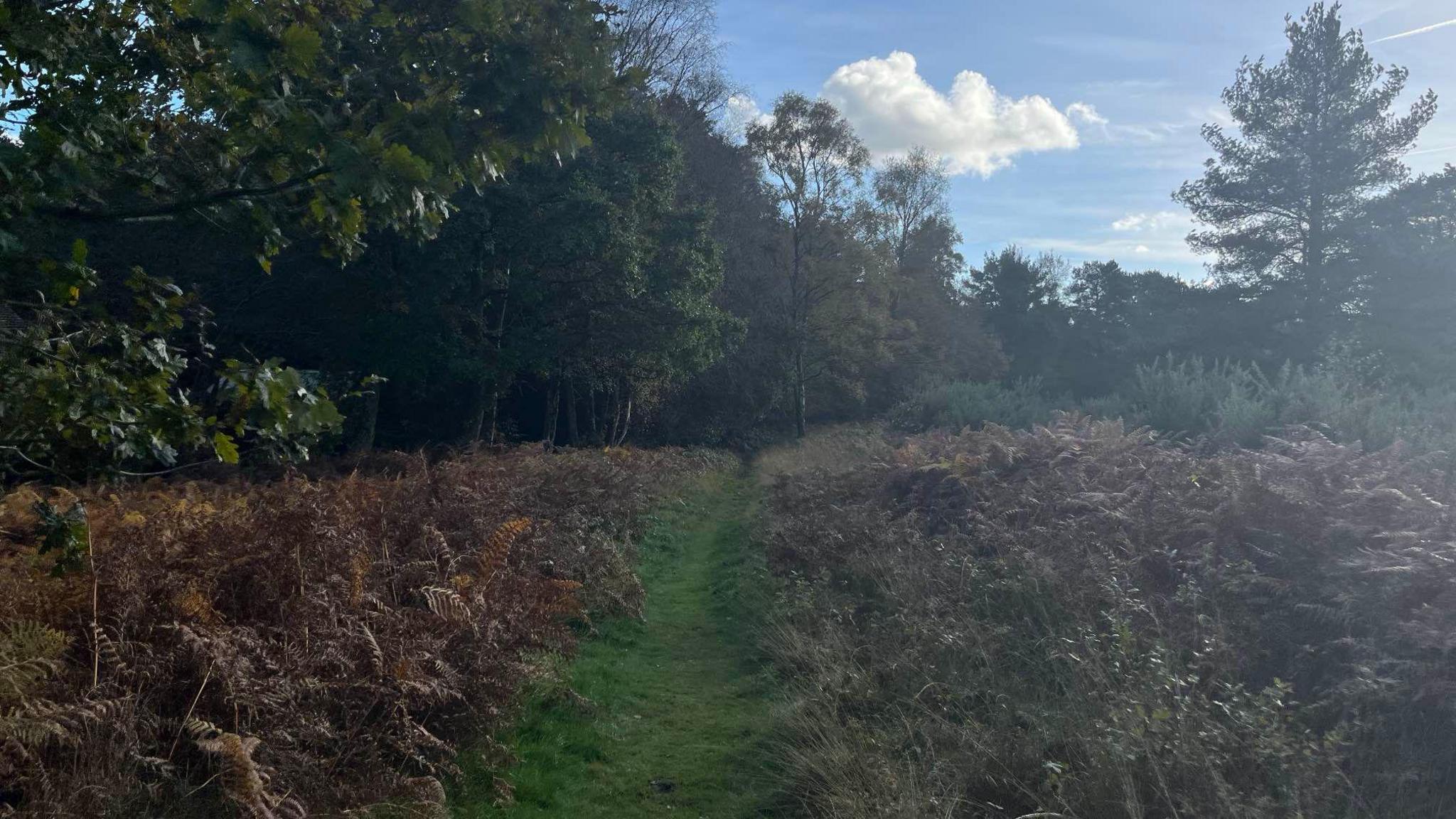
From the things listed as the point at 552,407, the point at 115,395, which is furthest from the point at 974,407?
the point at 115,395

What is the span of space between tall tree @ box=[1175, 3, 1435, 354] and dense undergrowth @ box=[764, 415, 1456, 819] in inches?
840

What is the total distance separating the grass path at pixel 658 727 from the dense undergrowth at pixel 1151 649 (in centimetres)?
48

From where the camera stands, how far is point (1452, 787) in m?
4.63

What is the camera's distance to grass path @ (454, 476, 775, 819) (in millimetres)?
5879

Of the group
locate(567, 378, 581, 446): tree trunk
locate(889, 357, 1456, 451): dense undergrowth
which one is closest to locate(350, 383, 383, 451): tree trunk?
locate(567, 378, 581, 446): tree trunk

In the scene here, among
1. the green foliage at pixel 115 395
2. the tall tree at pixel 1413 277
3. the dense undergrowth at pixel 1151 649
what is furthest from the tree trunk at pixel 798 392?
the green foliage at pixel 115 395

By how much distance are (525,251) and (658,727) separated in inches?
606

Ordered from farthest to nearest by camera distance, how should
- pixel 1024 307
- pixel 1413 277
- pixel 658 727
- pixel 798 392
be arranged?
pixel 1024 307 → pixel 798 392 → pixel 1413 277 → pixel 658 727

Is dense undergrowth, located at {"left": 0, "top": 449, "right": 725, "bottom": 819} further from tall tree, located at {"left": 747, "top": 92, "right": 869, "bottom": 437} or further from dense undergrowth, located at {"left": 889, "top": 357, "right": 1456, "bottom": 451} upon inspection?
tall tree, located at {"left": 747, "top": 92, "right": 869, "bottom": 437}

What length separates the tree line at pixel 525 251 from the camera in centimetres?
425

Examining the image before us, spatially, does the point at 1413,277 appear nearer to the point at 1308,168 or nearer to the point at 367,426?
the point at 1308,168

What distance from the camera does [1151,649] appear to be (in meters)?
6.41

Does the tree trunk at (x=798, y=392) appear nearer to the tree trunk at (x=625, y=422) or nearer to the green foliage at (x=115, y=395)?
the tree trunk at (x=625, y=422)

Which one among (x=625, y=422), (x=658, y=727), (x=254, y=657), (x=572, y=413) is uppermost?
(x=572, y=413)
